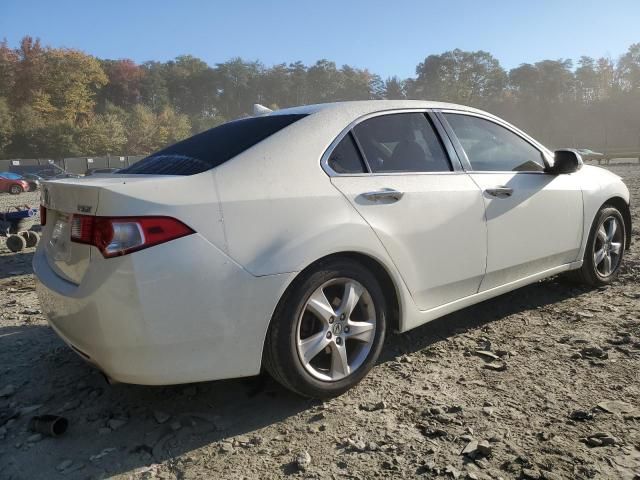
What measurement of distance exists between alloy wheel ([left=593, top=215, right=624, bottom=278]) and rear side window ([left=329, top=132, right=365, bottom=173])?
252cm

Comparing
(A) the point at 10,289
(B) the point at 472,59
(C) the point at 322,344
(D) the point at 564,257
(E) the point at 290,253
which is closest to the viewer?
(E) the point at 290,253

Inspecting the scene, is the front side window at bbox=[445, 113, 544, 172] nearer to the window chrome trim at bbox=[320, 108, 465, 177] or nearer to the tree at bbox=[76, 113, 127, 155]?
the window chrome trim at bbox=[320, 108, 465, 177]

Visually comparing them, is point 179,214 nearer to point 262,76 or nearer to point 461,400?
point 461,400

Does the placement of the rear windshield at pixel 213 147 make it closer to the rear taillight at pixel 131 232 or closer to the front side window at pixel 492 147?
the rear taillight at pixel 131 232

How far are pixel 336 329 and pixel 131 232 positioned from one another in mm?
1104

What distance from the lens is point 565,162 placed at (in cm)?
378

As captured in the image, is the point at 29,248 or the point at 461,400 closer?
the point at 461,400

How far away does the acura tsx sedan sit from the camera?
2.15 meters

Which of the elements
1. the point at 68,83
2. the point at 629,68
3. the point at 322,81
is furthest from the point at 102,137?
the point at 629,68

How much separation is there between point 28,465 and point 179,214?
1.26 metres

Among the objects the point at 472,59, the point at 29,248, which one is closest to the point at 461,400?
the point at 29,248

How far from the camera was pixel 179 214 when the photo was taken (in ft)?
7.13

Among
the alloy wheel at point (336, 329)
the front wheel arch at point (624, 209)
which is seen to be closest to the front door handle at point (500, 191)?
the alloy wheel at point (336, 329)

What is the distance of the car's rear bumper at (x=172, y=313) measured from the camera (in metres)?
2.11
